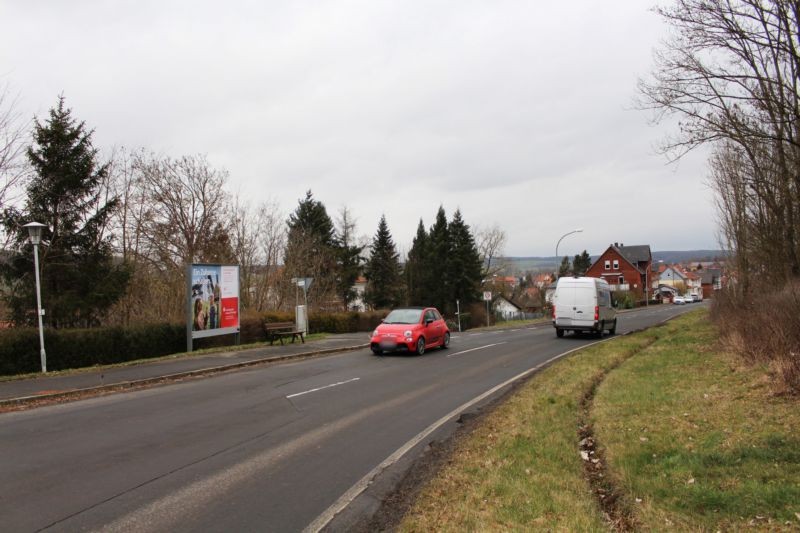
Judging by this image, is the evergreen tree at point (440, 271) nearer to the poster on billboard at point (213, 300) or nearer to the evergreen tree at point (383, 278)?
the evergreen tree at point (383, 278)

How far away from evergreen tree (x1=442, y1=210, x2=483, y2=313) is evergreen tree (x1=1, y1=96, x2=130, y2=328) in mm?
46610

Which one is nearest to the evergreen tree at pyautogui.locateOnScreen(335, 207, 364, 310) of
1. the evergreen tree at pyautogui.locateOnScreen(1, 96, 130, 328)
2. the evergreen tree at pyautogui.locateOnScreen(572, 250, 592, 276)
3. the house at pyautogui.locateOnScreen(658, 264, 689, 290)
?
the evergreen tree at pyautogui.locateOnScreen(1, 96, 130, 328)

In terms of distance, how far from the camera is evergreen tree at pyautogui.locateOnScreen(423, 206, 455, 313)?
66625mm

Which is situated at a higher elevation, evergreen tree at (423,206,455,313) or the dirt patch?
evergreen tree at (423,206,455,313)


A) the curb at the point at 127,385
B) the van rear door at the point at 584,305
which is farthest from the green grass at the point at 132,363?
the van rear door at the point at 584,305

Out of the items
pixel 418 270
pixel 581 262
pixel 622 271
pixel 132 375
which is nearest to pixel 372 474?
pixel 132 375

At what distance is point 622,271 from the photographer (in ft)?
336

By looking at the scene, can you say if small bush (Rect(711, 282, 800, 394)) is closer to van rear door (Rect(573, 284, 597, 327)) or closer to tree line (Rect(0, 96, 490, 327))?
van rear door (Rect(573, 284, 597, 327))

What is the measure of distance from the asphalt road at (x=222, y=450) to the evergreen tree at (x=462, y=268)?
53431mm

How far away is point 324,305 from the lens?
151 feet

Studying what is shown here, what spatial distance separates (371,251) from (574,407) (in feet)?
211

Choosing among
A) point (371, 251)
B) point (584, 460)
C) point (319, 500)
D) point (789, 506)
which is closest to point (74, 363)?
point (319, 500)

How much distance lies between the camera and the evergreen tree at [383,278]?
69.9 metres

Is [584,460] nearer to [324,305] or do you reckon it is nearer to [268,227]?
[268,227]
